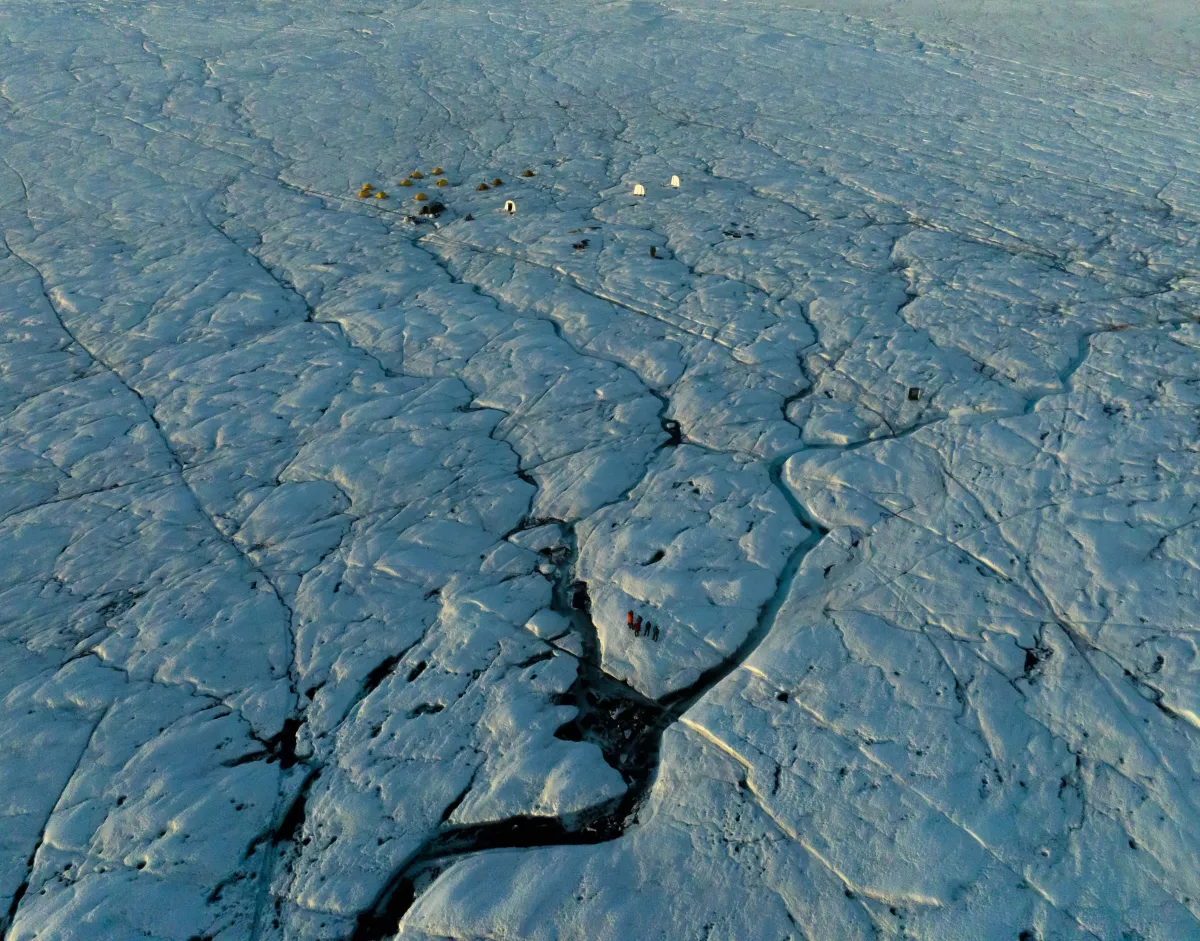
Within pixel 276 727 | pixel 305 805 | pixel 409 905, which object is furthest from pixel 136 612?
pixel 409 905

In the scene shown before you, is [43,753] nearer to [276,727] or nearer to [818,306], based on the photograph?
[276,727]

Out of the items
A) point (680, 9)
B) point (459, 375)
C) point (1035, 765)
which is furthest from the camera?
point (680, 9)

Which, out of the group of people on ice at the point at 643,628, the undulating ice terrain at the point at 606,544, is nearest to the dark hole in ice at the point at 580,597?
the undulating ice terrain at the point at 606,544

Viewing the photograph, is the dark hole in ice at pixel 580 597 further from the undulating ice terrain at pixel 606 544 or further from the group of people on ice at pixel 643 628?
the group of people on ice at pixel 643 628

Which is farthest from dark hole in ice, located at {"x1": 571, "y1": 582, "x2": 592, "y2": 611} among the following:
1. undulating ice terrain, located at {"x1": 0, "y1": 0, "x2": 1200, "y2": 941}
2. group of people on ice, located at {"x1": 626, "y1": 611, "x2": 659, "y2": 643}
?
group of people on ice, located at {"x1": 626, "y1": 611, "x2": 659, "y2": 643}

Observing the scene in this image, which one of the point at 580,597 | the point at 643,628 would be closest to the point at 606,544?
the point at 580,597

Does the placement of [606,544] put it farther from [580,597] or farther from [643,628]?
Answer: [643,628]
